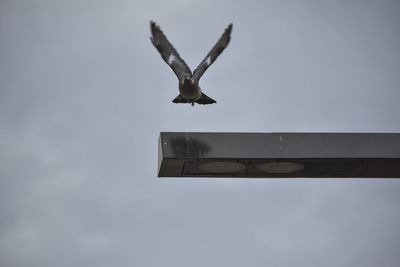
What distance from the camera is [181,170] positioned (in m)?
9.59

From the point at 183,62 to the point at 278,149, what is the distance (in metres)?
5.24

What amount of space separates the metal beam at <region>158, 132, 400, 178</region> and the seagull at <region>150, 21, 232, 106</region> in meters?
4.24

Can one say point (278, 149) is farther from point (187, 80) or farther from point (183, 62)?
point (183, 62)

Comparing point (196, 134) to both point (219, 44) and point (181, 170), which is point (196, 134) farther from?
point (219, 44)

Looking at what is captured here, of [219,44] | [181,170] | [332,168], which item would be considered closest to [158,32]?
[219,44]

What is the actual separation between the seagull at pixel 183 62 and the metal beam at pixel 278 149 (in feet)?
13.9

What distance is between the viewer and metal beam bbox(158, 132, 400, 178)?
913cm

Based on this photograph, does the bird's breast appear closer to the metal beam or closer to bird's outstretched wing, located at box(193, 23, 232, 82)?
bird's outstretched wing, located at box(193, 23, 232, 82)

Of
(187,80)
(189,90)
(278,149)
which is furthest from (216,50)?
(278,149)

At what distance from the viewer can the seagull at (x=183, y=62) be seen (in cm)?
1297

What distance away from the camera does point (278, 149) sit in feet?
30.0

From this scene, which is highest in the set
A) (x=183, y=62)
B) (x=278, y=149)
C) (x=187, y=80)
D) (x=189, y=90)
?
(x=183, y=62)

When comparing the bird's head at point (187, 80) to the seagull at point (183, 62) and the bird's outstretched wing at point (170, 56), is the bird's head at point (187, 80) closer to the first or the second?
the seagull at point (183, 62)

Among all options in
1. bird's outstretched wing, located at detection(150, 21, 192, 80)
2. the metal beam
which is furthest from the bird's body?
the metal beam
